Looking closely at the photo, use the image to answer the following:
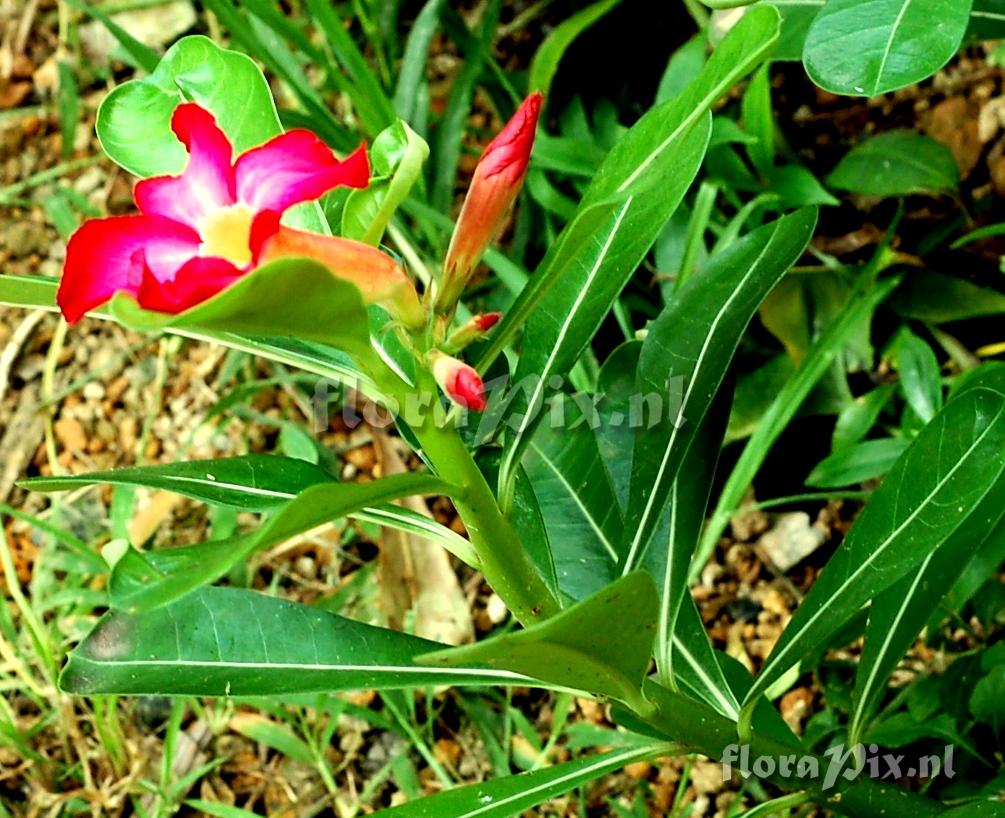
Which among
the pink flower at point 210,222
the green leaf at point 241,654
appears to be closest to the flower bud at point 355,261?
the pink flower at point 210,222

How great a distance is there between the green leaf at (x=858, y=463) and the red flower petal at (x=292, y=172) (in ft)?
2.67

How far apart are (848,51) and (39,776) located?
3.96ft

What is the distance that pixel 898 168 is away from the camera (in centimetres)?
140

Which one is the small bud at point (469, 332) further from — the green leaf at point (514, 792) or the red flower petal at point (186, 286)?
the green leaf at point (514, 792)

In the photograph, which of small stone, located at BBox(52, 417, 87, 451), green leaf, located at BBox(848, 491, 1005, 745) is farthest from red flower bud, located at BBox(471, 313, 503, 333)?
small stone, located at BBox(52, 417, 87, 451)

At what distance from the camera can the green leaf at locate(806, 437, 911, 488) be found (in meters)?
1.24

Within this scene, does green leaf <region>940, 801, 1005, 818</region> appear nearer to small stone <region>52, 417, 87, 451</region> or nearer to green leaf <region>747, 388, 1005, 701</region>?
green leaf <region>747, 388, 1005, 701</region>

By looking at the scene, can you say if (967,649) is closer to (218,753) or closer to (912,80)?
(912,80)

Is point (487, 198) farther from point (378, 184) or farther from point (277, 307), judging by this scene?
point (277, 307)

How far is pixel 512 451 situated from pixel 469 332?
5.3 inches

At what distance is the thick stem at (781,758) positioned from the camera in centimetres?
86

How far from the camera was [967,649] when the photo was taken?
1246 mm

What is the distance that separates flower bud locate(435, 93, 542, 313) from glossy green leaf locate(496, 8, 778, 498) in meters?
0.04

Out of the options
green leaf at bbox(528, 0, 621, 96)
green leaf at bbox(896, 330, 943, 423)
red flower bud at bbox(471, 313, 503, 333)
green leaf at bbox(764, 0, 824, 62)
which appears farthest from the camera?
green leaf at bbox(528, 0, 621, 96)
